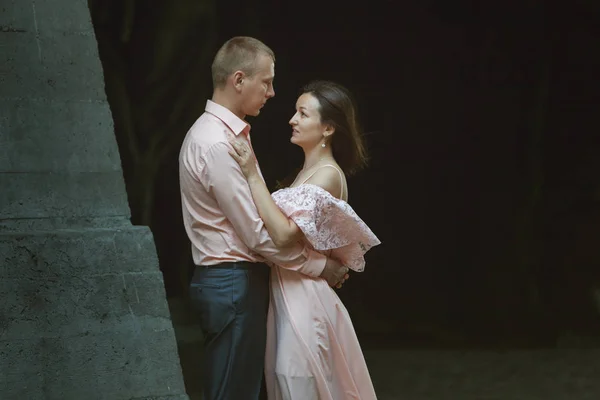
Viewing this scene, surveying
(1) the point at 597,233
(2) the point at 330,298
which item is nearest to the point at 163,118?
(1) the point at 597,233

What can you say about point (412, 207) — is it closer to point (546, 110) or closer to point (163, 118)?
point (546, 110)

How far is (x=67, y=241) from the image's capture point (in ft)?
13.1

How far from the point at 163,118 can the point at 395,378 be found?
12.1 ft

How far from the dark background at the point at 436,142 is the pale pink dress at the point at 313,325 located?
21.2 ft

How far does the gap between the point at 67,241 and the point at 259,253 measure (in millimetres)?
757

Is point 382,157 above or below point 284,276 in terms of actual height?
below

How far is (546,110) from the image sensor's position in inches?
449

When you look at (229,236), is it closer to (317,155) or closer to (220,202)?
(220,202)

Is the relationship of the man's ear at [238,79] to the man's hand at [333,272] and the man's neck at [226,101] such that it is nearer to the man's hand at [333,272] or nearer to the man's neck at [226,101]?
the man's neck at [226,101]

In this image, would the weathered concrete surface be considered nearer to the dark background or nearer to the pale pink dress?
the pale pink dress

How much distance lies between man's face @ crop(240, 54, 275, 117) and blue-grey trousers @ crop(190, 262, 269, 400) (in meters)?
0.63

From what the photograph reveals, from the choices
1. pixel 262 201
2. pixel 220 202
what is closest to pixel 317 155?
pixel 262 201

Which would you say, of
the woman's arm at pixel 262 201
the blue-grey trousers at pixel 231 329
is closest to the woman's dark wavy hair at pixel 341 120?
the woman's arm at pixel 262 201

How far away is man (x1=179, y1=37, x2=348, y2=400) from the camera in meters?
4.23
